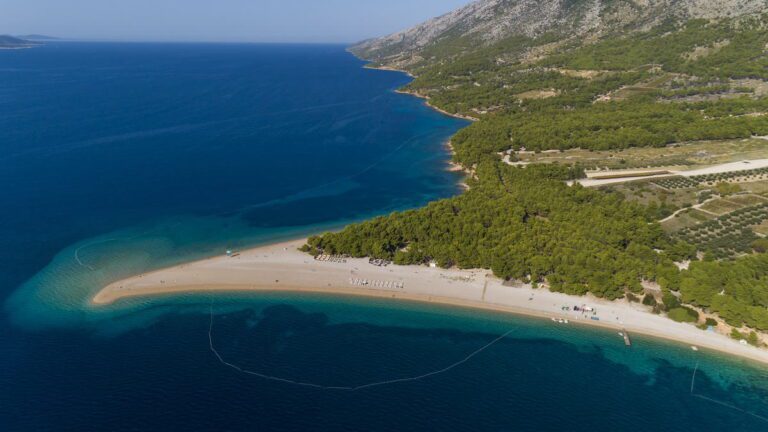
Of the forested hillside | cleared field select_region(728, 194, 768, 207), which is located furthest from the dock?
cleared field select_region(728, 194, 768, 207)

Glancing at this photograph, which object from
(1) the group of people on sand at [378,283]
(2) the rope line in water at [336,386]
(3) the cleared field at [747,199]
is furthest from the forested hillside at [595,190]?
(3) the cleared field at [747,199]

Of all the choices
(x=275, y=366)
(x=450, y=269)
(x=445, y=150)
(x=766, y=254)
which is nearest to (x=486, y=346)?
(x=450, y=269)

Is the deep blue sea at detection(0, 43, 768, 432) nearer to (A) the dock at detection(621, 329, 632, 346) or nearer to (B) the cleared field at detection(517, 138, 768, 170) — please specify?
(A) the dock at detection(621, 329, 632, 346)

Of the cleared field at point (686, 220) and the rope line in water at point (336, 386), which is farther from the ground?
the cleared field at point (686, 220)

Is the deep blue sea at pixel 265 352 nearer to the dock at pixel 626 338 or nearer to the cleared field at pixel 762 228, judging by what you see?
the dock at pixel 626 338

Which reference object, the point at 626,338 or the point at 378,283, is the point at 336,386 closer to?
the point at 378,283
